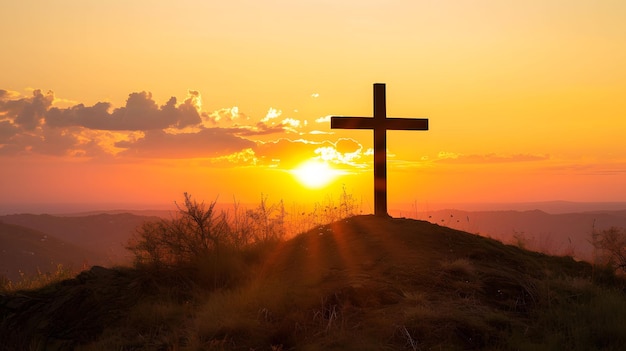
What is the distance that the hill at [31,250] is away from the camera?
52.2 metres

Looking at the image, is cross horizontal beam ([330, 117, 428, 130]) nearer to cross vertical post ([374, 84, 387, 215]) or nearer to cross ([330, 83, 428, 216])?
cross ([330, 83, 428, 216])

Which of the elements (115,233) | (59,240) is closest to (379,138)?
(59,240)

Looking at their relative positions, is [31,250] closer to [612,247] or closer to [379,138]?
[379,138]

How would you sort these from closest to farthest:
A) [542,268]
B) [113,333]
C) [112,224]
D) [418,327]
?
[418,327], [113,333], [542,268], [112,224]

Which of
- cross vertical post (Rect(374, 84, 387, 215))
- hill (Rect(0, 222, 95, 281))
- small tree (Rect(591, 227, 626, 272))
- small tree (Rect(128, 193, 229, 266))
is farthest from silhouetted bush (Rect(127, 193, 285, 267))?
hill (Rect(0, 222, 95, 281))

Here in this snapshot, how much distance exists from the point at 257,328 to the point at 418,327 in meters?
1.92

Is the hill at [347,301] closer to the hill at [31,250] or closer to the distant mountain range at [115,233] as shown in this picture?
the distant mountain range at [115,233]

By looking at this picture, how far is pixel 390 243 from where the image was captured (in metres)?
10.0

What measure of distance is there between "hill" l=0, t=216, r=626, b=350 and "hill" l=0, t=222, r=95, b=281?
44290mm

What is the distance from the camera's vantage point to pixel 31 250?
57.2 meters

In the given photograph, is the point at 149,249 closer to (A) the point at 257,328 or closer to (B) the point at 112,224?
(A) the point at 257,328

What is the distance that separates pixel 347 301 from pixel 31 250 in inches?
2279

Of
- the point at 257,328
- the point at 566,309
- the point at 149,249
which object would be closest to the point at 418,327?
the point at 257,328

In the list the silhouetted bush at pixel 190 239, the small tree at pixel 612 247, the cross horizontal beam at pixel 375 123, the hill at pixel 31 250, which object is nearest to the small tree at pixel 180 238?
the silhouetted bush at pixel 190 239
